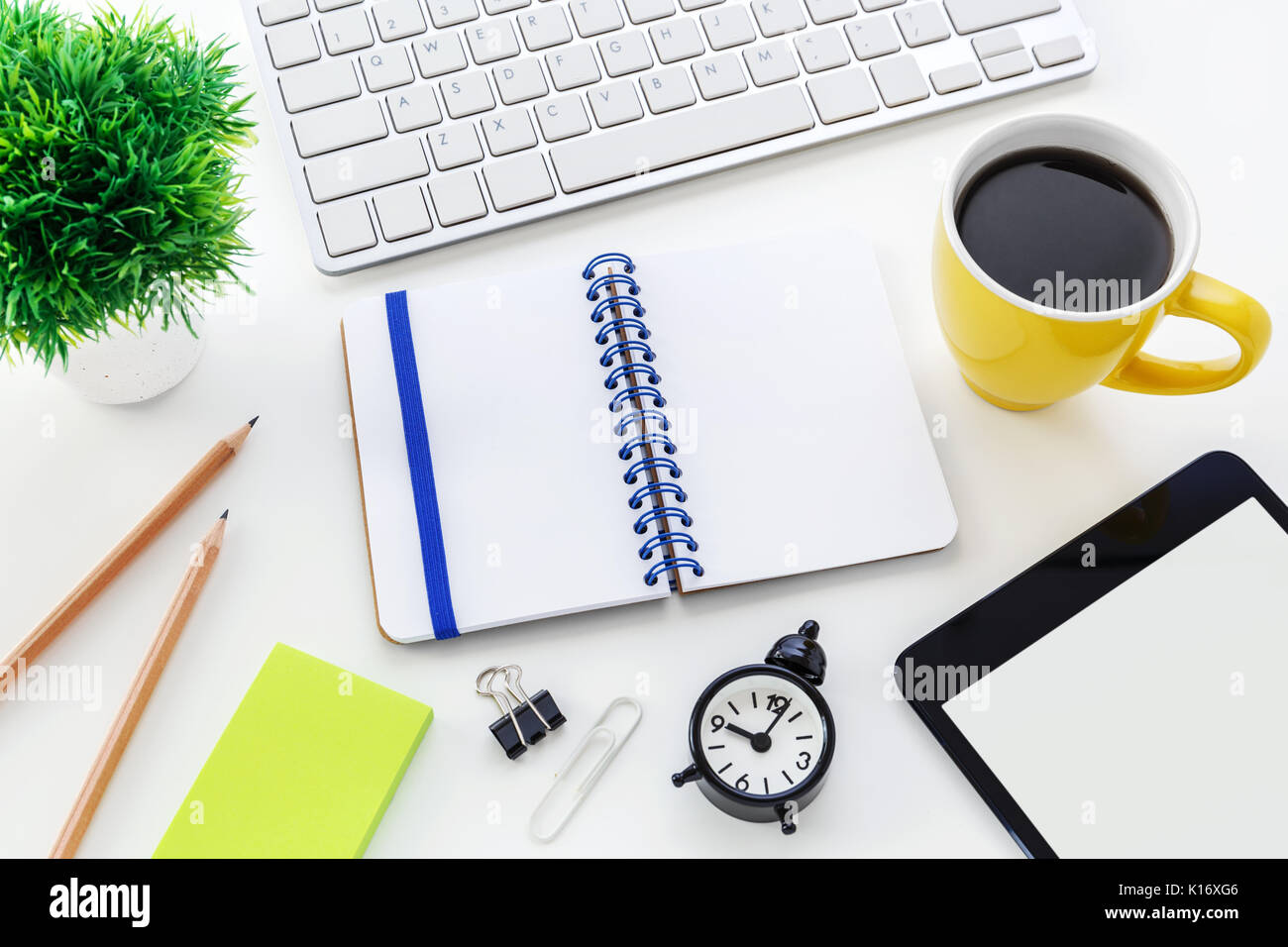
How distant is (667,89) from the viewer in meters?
0.86

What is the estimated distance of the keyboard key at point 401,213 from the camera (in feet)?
2.71

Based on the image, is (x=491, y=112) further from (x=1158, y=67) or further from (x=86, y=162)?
(x=1158, y=67)

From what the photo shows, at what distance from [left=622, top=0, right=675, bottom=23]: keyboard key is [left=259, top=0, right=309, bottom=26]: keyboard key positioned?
263 millimetres

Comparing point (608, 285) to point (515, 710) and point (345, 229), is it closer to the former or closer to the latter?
point (345, 229)

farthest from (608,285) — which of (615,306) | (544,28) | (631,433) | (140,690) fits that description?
(140,690)

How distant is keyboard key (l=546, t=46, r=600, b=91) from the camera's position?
856 millimetres

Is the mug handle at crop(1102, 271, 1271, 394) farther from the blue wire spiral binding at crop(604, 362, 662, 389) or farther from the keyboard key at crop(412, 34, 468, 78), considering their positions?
the keyboard key at crop(412, 34, 468, 78)

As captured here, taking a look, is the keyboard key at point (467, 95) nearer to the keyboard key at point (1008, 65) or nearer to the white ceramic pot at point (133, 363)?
the white ceramic pot at point (133, 363)

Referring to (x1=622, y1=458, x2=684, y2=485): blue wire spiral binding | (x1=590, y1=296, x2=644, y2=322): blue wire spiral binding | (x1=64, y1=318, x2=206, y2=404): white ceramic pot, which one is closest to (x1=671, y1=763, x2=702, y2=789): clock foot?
(x1=622, y1=458, x2=684, y2=485): blue wire spiral binding

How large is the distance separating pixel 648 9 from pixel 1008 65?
12.1 inches

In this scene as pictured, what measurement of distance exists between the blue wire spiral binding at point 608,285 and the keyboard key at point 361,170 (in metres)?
0.16
